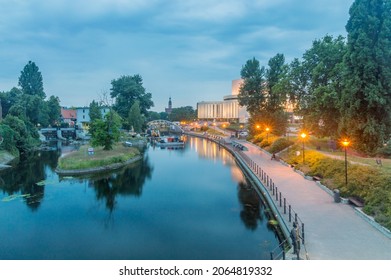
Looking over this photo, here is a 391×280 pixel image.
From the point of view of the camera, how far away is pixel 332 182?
2367cm

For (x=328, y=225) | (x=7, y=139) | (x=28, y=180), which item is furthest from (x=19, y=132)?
(x=328, y=225)

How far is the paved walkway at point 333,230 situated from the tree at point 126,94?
80.9 m

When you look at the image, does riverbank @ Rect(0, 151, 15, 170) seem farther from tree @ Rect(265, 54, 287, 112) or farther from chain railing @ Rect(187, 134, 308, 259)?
tree @ Rect(265, 54, 287, 112)

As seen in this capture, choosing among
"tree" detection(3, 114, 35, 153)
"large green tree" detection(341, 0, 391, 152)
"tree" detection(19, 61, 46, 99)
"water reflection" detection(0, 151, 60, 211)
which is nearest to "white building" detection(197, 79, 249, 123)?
"tree" detection(19, 61, 46, 99)

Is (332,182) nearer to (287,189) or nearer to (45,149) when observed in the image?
(287,189)

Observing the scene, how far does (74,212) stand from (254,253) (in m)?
14.1

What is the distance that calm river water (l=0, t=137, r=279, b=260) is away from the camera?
676 inches

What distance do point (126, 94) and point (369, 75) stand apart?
82027 mm

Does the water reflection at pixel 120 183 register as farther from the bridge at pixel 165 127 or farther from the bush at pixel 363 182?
the bridge at pixel 165 127

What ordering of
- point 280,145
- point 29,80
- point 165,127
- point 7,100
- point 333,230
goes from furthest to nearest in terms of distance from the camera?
1. point 165,127
2. point 29,80
3. point 7,100
4. point 280,145
5. point 333,230

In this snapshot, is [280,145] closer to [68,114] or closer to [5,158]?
[5,158]

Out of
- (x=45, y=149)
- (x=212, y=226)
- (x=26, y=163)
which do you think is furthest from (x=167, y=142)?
(x=212, y=226)

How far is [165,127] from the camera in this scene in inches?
6112

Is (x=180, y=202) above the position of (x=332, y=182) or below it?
below
